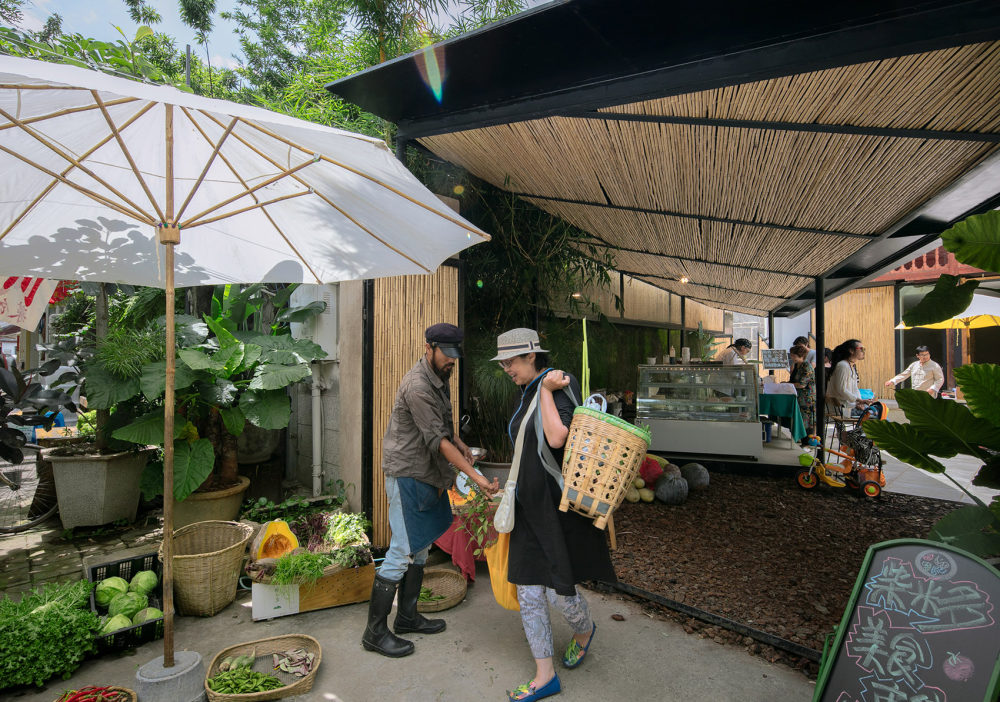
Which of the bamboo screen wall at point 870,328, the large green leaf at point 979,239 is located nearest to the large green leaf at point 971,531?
the large green leaf at point 979,239

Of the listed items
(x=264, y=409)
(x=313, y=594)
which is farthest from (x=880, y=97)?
(x=264, y=409)

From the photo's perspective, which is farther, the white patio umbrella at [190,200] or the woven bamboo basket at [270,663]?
the woven bamboo basket at [270,663]

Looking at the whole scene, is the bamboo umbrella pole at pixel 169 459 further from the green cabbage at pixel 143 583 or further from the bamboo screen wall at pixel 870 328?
the bamboo screen wall at pixel 870 328

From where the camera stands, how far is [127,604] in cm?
322

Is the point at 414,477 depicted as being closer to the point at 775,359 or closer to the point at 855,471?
the point at 855,471

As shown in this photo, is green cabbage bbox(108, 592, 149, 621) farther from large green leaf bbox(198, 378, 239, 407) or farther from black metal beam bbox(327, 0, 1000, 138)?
black metal beam bbox(327, 0, 1000, 138)

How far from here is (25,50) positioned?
4.77 metres

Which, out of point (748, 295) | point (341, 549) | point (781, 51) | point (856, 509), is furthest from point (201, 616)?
point (748, 295)

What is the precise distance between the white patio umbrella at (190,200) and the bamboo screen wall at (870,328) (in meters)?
15.0

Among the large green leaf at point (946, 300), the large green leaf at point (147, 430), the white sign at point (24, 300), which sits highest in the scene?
the white sign at point (24, 300)

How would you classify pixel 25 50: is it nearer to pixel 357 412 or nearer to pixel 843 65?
pixel 357 412

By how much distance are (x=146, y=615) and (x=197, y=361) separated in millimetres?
1787

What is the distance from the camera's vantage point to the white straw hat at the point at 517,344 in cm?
277

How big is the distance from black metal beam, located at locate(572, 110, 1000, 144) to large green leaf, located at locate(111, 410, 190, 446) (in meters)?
3.74
